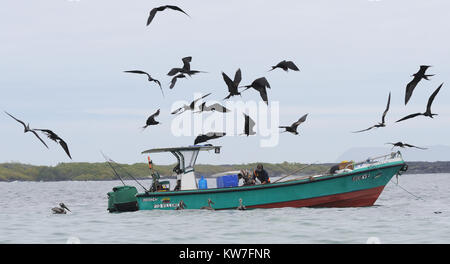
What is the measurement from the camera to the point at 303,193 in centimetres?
2488

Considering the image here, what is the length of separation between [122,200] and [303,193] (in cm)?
828

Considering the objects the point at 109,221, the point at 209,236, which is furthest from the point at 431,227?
the point at 109,221

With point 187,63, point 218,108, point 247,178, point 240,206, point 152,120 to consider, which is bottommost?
point 240,206

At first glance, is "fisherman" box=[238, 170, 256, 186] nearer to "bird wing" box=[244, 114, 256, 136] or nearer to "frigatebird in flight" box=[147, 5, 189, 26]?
"bird wing" box=[244, 114, 256, 136]

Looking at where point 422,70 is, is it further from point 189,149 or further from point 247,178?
point 189,149

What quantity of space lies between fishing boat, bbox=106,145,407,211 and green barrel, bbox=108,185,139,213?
1.54 metres

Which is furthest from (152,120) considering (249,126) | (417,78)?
(417,78)

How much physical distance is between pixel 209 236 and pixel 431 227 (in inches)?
298

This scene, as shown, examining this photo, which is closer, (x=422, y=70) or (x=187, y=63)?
(x=422, y=70)

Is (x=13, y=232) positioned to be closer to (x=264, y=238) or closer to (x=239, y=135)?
(x=264, y=238)

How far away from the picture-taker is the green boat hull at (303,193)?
2473 centimetres

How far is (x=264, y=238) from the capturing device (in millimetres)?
18172

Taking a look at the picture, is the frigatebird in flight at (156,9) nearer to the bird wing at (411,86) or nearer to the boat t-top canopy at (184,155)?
the bird wing at (411,86)
